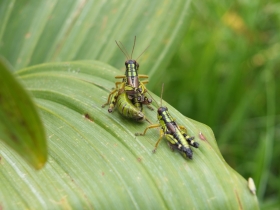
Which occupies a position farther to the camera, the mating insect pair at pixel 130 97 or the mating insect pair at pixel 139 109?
the mating insect pair at pixel 130 97

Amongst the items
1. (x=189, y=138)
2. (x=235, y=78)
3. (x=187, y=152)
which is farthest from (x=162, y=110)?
(x=235, y=78)

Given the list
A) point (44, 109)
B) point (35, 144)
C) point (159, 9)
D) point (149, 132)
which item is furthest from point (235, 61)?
point (35, 144)

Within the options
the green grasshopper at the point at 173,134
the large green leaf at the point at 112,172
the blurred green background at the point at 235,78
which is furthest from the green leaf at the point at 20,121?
the blurred green background at the point at 235,78

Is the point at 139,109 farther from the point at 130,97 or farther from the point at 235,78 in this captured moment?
the point at 235,78

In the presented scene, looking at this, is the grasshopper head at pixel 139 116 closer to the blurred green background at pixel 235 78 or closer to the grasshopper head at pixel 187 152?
the grasshopper head at pixel 187 152

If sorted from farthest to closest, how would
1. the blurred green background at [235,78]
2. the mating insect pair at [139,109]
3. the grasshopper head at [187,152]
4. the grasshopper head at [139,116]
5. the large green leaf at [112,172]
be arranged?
the blurred green background at [235,78]
the grasshopper head at [139,116]
the mating insect pair at [139,109]
the grasshopper head at [187,152]
the large green leaf at [112,172]

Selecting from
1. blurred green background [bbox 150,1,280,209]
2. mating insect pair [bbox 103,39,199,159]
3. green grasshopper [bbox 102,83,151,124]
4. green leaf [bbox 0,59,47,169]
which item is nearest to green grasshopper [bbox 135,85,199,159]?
mating insect pair [bbox 103,39,199,159]

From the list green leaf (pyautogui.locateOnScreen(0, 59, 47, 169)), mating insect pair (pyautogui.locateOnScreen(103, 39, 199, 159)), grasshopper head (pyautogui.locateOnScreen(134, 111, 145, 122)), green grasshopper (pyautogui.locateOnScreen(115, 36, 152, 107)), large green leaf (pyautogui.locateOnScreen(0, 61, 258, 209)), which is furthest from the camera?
green grasshopper (pyautogui.locateOnScreen(115, 36, 152, 107))

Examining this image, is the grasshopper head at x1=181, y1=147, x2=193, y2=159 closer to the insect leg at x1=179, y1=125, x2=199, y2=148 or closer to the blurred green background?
the insect leg at x1=179, y1=125, x2=199, y2=148
